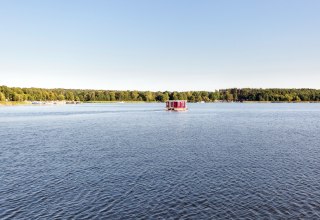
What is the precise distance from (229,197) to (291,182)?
9961mm

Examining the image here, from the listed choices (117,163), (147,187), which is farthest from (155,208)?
(117,163)

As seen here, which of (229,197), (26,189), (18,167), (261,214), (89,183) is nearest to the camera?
(261,214)

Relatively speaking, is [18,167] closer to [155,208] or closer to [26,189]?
[26,189]

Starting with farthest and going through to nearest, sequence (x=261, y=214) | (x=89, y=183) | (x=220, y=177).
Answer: (x=220, y=177) → (x=89, y=183) → (x=261, y=214)

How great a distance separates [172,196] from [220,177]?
31.5ft

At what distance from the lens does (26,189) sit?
110 feet

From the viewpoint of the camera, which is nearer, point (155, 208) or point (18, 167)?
point (155, 208)

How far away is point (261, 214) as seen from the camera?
26953mm

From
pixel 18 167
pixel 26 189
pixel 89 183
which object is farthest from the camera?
pixel 18 167

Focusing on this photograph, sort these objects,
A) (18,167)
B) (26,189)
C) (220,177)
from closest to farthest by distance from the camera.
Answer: (26,189) → (220,177) → (18,167)

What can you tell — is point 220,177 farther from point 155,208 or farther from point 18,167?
point 18,167

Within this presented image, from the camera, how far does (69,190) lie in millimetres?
33531

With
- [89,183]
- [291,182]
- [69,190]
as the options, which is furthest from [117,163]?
[291,182]

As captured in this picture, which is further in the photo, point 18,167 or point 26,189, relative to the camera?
point 18,167
